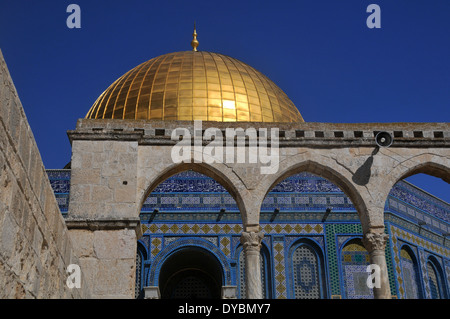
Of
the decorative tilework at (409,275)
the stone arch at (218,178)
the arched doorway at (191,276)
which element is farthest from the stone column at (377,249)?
the decorative tilework at (409,275)

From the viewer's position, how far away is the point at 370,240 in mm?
8695

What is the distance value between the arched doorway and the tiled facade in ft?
1.59

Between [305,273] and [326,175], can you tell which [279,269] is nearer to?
[305,273]

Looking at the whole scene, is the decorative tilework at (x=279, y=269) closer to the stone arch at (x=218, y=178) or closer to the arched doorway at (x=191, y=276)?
the arched doorway at (x=191, y=276)

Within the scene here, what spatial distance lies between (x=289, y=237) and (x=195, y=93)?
419 centimetres

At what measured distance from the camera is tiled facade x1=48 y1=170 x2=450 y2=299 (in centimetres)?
1505

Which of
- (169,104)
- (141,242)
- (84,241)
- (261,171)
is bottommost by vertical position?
(84,241)

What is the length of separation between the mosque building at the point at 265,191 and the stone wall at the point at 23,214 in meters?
4.58

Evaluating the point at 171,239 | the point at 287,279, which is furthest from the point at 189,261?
the point at 287,279

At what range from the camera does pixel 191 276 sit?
53.9ft

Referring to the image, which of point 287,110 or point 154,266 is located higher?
point 287,110

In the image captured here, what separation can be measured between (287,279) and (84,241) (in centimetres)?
772

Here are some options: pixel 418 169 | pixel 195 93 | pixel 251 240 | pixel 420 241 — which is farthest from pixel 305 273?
pixel 251 240

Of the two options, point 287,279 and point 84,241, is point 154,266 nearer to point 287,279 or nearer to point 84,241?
point 287,279
